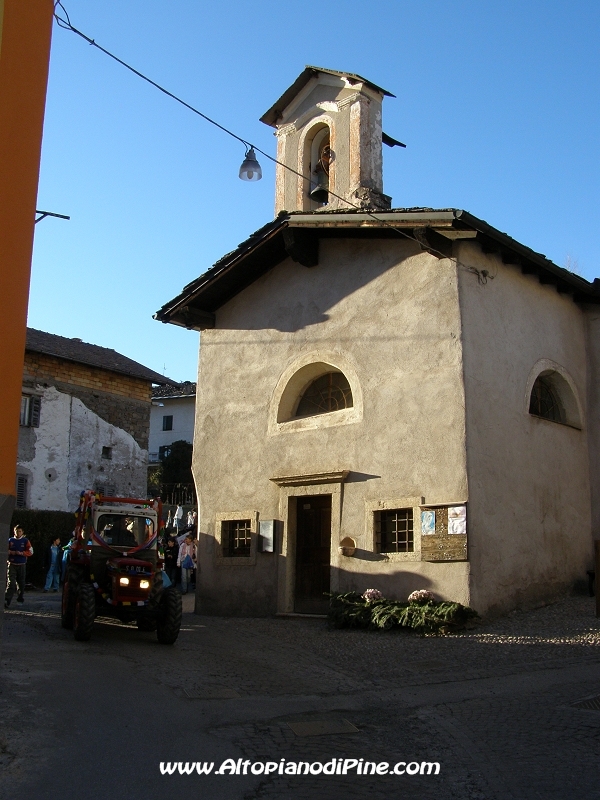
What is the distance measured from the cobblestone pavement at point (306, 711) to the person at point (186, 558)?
26.3 feet

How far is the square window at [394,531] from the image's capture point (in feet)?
44.9

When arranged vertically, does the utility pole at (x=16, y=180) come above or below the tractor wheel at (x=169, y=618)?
above

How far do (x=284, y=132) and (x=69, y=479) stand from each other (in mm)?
16096

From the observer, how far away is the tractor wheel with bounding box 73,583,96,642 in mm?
10977

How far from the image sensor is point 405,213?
13586 mm

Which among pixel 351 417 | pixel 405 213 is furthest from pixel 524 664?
pixel 405 213

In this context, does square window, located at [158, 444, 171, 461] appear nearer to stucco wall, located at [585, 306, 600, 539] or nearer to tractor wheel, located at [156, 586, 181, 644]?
stucco wall, located at [585, 306, 600, 539]

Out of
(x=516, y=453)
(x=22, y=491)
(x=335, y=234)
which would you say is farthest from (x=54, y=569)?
(x=516, y=453)

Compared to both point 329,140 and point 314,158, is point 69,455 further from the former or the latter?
point 329,140

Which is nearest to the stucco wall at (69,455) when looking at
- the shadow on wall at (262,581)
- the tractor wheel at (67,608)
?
the shadow on wall at (262,581)

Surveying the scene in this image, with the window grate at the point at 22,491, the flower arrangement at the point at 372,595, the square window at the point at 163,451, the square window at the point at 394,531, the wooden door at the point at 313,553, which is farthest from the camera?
the square window at the point at 163,451

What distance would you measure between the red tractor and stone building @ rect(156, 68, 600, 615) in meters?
3.57

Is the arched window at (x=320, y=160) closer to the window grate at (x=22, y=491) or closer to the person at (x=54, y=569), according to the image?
the person at (x=54, y=569)

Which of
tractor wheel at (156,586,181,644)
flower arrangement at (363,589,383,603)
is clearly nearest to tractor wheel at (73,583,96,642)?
tractor wheel at (156,586,181,644)
